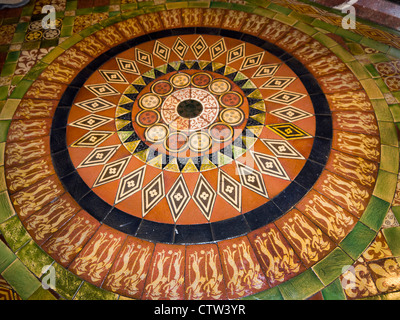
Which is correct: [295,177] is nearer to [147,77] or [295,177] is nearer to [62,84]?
[147,77]

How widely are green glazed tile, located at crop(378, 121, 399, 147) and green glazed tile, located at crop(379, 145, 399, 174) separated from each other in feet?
0.22

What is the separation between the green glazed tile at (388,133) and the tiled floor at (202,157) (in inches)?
0.7

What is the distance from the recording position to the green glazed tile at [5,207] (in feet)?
7.64

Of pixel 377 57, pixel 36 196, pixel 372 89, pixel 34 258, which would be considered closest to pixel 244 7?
pixel 377 57

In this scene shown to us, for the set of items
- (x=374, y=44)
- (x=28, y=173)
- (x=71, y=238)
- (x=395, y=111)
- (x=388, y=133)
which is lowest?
(x=71, y=238)

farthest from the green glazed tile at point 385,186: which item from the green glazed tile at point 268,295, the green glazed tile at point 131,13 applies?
the green glazed tile at point 131,13

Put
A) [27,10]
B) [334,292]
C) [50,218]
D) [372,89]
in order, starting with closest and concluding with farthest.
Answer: [334,292], [50,218], [372,89], [27,10]

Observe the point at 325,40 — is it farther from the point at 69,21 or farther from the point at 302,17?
the point at 69,21

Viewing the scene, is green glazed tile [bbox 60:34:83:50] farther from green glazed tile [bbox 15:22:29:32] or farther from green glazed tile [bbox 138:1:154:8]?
green glazed tile [bbox 138:1:154:8]

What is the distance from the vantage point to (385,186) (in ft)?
7.72

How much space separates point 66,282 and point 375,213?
276 cm

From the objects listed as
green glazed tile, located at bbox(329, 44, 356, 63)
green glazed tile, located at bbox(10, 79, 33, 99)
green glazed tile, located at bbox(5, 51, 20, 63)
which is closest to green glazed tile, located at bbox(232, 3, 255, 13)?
green glazed tile, located at bbox(329, 44, 356, 63)

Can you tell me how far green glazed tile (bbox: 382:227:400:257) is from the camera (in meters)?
2.04

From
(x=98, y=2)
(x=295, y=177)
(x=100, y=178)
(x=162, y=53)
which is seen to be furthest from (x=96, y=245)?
(x=98, y=2)
